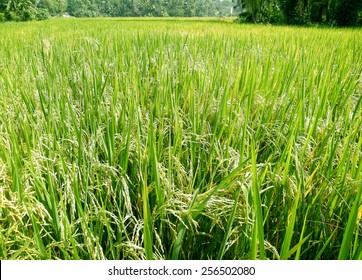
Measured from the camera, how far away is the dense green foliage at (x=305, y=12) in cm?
1168

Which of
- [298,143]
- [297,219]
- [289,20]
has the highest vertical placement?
[289,20]

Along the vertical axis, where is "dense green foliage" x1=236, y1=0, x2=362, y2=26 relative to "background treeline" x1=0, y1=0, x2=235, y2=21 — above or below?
below

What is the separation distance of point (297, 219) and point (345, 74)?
5.37 ft

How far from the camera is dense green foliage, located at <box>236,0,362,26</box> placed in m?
11.7

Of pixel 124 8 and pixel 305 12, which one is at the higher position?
pixel 124 8

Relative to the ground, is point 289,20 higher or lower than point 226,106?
higher

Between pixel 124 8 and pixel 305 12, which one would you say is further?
pixel 124 8

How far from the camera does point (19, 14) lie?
1989 cm

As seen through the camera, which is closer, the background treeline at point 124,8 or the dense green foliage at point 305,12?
the dense green foliage at point 305,12

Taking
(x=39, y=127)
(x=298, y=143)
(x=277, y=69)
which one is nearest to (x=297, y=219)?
(x=298, y=143)

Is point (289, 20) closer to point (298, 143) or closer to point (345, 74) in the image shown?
point (345, 74)

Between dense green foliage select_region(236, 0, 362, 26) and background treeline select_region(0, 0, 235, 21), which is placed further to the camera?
background treeline select_region(0, 0, 235, 21)

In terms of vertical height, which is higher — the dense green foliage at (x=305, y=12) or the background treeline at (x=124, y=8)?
the background treeline at (x=124, y=8)

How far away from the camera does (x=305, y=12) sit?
555 inches
